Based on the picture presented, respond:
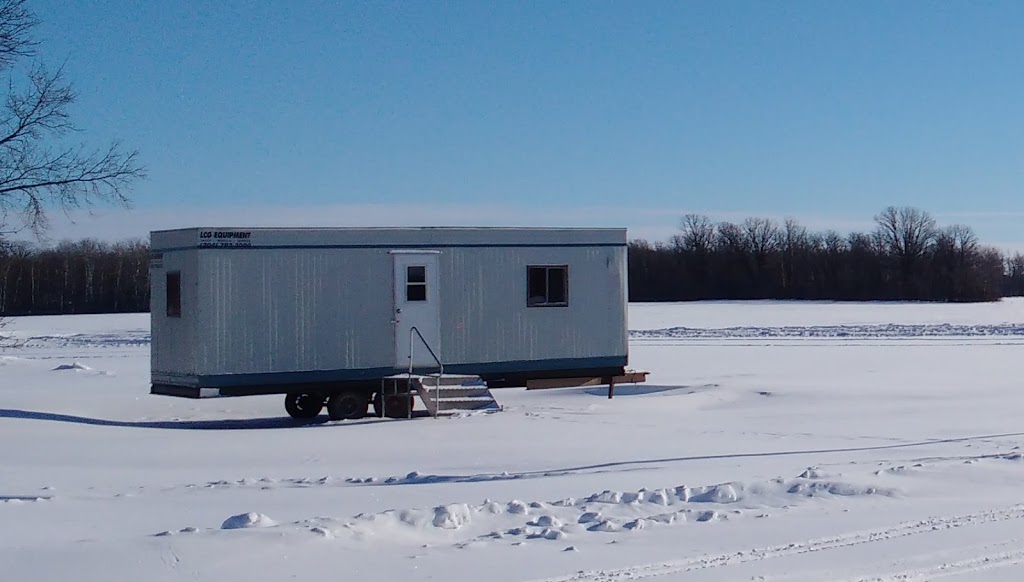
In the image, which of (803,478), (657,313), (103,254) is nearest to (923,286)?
(657,313)

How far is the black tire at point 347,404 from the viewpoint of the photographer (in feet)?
57.9

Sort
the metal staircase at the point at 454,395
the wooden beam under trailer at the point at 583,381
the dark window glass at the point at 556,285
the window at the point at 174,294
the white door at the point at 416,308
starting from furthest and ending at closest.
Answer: the dark window glass at the point at 556,285
the wooden beam under trailer at the point at 583,381
the white door at the point at 416,308
the metal staircase at the point at 454,395
the window at the point at 174,294

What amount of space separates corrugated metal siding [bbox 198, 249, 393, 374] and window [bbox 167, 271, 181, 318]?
0.67 m

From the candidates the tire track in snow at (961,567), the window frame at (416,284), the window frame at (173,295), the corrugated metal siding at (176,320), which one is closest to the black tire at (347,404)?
the window frame at (416,284)

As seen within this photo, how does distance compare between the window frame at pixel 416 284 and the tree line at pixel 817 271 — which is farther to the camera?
the tree line at pixel 817 271

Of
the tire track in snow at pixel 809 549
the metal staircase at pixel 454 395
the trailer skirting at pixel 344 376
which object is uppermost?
the trailer skirting at pixel 344 376

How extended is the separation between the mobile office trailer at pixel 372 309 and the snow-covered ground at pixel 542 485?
33.8 inches

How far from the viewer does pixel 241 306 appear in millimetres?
16859

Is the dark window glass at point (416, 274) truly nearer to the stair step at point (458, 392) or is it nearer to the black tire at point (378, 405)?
the stair step at point (458, 392)

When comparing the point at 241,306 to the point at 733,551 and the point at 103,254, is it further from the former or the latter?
the point at 103,254

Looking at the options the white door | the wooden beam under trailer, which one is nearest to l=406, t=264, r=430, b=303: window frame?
the white door

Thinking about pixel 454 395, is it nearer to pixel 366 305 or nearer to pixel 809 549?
pixel 366 305

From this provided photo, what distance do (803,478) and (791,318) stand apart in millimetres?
42672

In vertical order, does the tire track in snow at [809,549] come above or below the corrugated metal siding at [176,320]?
below
